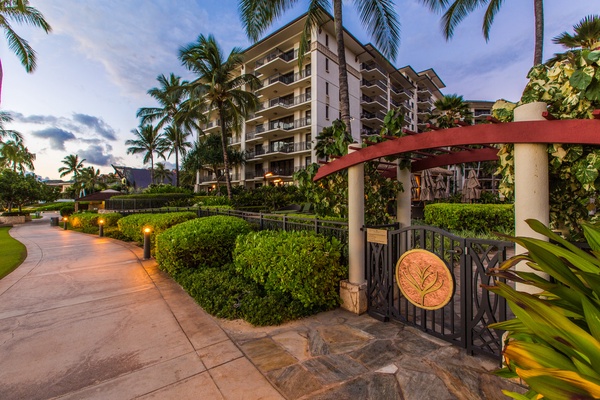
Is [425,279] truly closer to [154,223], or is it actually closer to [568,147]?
[568,147]

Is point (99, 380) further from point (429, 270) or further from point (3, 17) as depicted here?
point (3, 17)

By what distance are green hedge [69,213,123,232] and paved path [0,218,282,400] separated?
35.1 ft

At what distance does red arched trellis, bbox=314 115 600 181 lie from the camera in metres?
2.08

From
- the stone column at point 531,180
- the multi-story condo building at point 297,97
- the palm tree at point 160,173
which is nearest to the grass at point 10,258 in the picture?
the stone column at point 531,180

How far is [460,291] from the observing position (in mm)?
2984

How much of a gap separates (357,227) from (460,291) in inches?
60.6

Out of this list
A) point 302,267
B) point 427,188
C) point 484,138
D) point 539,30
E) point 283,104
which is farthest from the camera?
point 283,104

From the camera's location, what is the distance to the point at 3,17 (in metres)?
12.7

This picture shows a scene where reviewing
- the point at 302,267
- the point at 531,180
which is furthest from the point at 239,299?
the point at 531,180

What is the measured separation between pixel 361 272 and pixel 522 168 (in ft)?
7.97

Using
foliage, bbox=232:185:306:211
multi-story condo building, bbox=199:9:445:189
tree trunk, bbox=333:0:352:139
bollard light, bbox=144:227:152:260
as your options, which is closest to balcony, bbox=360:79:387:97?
multi-story condo building, bbox=199:9:445:189

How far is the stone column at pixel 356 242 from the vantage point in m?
4.02

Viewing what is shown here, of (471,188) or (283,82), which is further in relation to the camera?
(283,82)

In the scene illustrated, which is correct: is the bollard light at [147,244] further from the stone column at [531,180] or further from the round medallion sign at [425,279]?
the stone column at [531,180]
